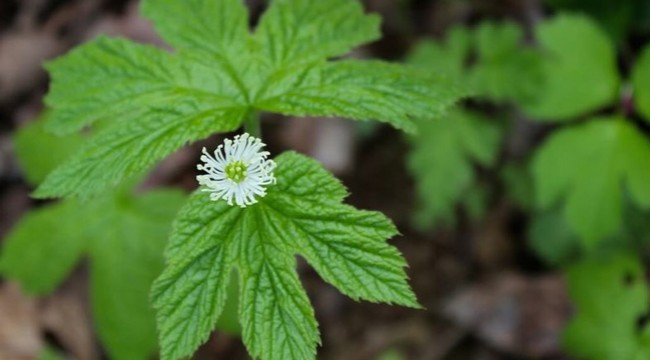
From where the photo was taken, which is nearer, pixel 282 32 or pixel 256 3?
pixel 282 32

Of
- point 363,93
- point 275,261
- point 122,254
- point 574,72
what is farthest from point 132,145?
point 574,72

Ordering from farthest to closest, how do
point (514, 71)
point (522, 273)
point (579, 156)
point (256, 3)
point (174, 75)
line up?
point (256, 3), point (522, 273), point (514, 71), point (579, 156), point (174, 75)

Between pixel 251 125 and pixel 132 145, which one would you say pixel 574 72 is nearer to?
pixel 251 125

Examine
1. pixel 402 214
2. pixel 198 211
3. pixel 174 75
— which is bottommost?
pixel 402 214

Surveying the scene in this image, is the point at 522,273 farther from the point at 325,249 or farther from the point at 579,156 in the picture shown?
the point at 325,249

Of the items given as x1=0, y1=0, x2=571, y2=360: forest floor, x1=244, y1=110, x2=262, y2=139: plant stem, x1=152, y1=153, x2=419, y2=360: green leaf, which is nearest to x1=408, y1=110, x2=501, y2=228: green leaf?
x1=0, y1=0, x2=571, y2=360: forest floor

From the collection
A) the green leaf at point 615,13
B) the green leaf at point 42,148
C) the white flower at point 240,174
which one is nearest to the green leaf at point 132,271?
the green leaf at point 42,148

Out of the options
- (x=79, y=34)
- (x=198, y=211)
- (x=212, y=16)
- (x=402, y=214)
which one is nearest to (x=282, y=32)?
(x=212, y=16)

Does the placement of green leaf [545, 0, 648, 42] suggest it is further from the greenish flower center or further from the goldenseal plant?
the greenish flower center
